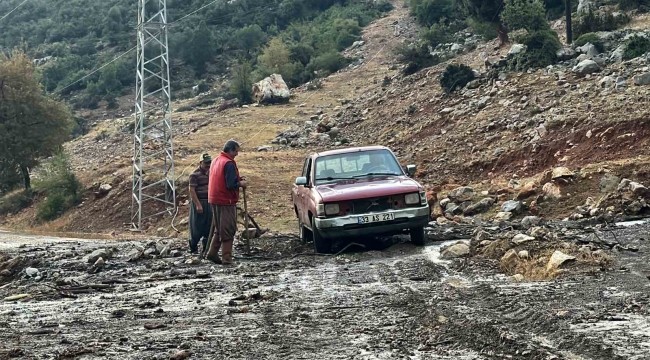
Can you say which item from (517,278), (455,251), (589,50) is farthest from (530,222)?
(589,50)

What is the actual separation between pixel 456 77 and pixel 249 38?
54743 millimetres

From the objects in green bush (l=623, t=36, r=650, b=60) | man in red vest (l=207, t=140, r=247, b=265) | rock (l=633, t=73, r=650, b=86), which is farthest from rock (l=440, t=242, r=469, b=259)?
green bush (l=623, t=36, r=650, b=60)

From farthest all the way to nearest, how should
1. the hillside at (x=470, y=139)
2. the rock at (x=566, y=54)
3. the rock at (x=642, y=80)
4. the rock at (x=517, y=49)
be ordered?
the rock at (x=517, y=49)
the rock at (x=566, y=54)
the rock at (x=642, y=80)
the hillside at (x=470, y=139)

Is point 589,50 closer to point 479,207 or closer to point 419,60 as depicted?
point 479,207

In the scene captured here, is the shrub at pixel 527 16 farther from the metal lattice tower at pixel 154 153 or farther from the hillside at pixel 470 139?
the metal lattice tower at pixel 154 153

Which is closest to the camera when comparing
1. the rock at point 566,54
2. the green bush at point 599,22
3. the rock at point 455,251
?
the rock at point 455,251

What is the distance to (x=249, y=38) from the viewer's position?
85438mm

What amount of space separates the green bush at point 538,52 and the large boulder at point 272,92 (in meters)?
21.4

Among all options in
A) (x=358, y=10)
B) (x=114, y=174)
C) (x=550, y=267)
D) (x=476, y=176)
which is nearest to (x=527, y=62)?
(x=476, y=176)

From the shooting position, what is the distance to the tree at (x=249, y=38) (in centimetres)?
8488

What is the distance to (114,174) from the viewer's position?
33.6 m

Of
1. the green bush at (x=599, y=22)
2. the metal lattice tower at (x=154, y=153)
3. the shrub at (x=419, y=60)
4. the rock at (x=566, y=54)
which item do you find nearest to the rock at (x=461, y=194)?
the metal lattice tower at (x=154, y=153)

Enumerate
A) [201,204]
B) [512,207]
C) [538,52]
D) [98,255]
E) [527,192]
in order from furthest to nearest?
1. [538,52]
2. [527,192]
3. [512,207]
4. [201,204]
5. [98,255]

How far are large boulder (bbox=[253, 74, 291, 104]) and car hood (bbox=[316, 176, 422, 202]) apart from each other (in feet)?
125
